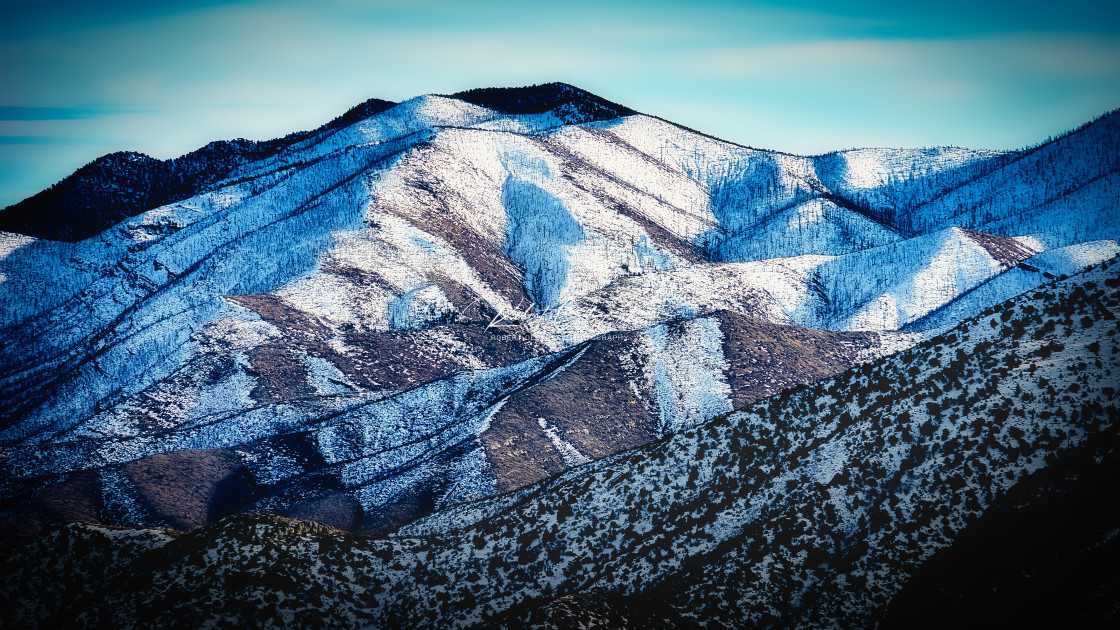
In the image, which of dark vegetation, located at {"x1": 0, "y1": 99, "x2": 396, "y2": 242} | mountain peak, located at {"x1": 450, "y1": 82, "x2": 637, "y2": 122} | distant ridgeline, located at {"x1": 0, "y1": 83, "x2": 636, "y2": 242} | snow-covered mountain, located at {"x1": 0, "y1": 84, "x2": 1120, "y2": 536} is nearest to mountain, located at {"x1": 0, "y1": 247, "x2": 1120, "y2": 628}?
snow-covered mountain, located at {"x1": 0, "y1": 84, "x2": 1120, "y2": 536}

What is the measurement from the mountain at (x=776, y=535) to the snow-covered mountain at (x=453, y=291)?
11.5 m

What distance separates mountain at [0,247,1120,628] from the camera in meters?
16.0

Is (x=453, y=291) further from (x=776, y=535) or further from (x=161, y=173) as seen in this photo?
(x=161, y=173)

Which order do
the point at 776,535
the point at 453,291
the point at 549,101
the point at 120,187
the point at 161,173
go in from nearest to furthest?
1. the point at 776,535
2. the point at 453,291
3. the point at 120,187
4. the point at 161,173
5. the point at 549,101

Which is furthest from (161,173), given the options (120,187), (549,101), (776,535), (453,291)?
(776,535)

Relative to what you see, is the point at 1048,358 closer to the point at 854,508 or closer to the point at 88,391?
the point at 854,508

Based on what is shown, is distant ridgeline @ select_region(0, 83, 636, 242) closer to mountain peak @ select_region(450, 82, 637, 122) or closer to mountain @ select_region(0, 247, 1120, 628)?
mountain peak @ select_region(450, 82, 637, 122)

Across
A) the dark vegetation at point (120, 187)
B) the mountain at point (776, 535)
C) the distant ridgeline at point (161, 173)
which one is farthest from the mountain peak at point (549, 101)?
the mountain at point (776, 535)

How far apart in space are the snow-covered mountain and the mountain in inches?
451

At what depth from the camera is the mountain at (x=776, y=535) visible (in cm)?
1603

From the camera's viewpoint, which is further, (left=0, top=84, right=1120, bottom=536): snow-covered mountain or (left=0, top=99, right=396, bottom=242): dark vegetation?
(left=0, top=99, right=396, bottom=242): dark vegetation

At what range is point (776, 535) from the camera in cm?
1886

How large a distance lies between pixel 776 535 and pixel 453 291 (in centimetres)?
4791

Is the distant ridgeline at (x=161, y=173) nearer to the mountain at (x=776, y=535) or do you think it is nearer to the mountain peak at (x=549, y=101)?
the mountain peak at (x=549, y=101)
